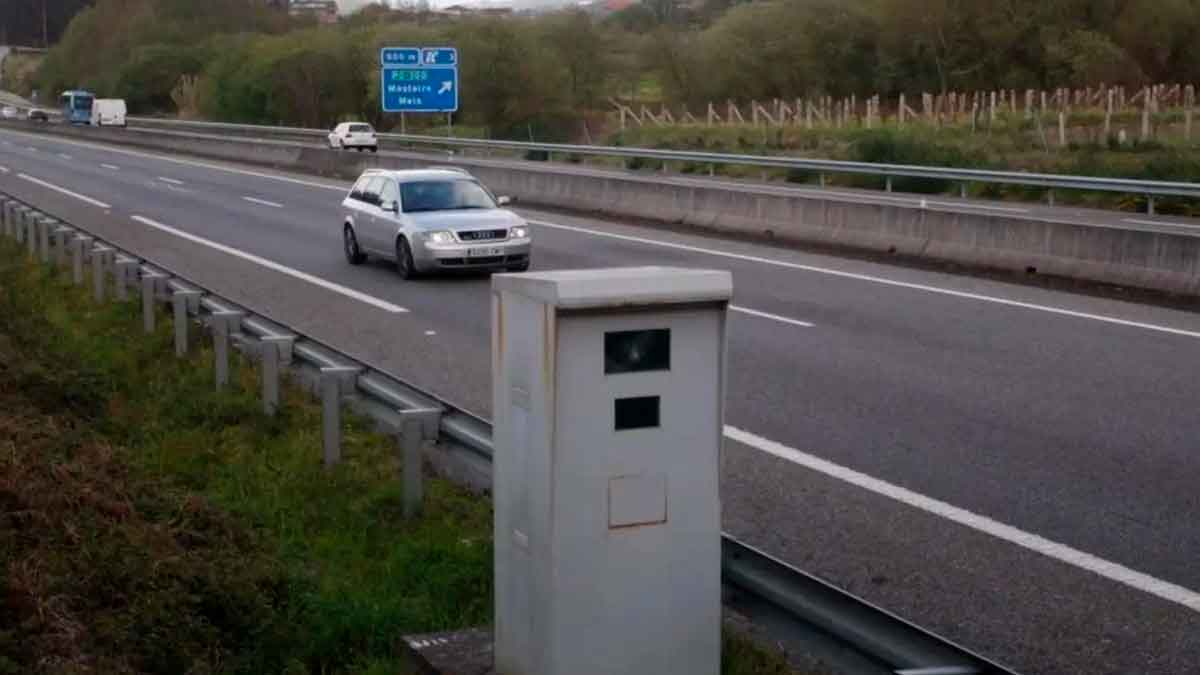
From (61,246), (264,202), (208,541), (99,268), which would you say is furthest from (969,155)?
Result: (208,541)

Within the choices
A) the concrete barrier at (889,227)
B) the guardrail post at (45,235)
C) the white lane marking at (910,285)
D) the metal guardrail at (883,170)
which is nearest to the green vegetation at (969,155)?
the metal guardrail at (883,170)

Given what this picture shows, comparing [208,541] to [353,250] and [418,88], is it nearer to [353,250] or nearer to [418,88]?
[353,250]

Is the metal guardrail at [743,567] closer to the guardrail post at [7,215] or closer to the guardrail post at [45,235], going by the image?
the guardrail post at [45,235]

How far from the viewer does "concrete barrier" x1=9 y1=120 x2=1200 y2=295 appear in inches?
810

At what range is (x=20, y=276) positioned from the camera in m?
20.7

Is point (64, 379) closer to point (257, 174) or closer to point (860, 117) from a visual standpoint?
point (257, 174)

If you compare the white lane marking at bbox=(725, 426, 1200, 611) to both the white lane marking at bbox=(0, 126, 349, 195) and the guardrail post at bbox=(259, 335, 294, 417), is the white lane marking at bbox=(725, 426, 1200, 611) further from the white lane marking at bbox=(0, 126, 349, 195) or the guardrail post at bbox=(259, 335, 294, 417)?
the white lane marking at bbox=(0, 126, 349, 195)

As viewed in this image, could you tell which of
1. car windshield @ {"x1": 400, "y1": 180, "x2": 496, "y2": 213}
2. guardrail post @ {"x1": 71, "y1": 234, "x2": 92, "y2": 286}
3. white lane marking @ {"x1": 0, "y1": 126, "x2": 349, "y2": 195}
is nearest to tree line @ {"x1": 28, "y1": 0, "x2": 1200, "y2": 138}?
white lane marking @ {"x1": 0, "y1": 126, "x2": 349, "y2": 195}

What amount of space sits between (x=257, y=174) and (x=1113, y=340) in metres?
38.9

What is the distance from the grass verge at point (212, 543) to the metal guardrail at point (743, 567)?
0.45 meters

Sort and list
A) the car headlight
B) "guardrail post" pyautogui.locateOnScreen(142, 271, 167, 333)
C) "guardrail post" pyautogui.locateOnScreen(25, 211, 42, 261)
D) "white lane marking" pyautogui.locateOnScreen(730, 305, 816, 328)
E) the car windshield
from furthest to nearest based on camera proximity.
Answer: the car windshield < "guardrail post" pyautogui.locateOnScreen(25, 211, 42, 261) < the car headlight < "white lane marking" pyautogui.locateOnScreen(730, 305, 816, 328) < "guardrail post" pyautogui.locateOnScreen(142, 271, 167, 333)

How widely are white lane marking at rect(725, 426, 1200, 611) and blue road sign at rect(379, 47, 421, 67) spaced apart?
3446cm

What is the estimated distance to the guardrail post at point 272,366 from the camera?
11.2m

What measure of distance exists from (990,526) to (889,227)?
54.9 feet
